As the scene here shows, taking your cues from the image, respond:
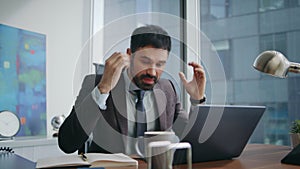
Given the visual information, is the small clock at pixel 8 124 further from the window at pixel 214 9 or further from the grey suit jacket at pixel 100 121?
the window at pixel 214 9

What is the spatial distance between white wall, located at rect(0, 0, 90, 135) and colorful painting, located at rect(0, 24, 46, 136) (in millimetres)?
75

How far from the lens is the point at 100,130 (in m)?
1.64

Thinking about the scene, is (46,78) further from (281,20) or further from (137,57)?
(281,20)

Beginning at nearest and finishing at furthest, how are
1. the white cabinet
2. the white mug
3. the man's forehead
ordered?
the white mug
the man's forehead
the white cabinet

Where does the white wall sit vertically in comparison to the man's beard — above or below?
above

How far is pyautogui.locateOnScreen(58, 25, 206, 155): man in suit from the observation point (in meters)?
1.36

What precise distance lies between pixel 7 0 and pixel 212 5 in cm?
198

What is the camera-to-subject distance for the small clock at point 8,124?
8.70ft

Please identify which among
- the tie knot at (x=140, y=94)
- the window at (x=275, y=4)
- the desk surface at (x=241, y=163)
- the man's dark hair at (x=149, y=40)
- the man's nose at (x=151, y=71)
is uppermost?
the window at (x=275, y=4)

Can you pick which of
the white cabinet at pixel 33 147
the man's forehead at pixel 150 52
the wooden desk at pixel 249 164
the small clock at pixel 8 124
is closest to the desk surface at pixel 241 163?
the wooden desk at pixel 249 164

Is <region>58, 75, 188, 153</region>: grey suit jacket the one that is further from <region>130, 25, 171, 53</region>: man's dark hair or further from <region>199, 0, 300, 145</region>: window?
<region>199, 0, 300, 145</region>: window

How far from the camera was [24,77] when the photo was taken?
9.28ft

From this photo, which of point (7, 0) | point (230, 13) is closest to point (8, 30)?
point (7, 0)

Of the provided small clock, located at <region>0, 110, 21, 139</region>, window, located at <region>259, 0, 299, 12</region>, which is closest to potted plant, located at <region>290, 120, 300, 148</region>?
window, located at <region>259, 0, 299, 12</region>
